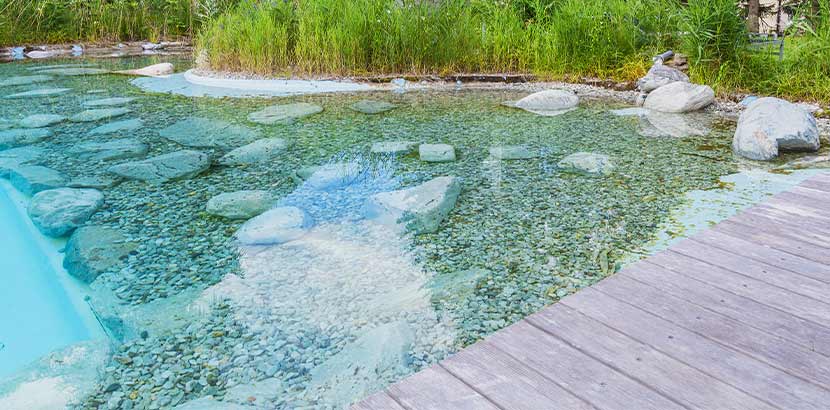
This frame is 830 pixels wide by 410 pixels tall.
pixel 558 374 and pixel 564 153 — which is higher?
pixel 564 153

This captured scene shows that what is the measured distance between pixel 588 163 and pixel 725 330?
1958mm

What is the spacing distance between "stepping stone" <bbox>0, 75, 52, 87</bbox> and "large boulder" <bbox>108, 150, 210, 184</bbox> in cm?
387

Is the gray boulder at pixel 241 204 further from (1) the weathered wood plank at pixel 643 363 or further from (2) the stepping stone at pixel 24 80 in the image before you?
(2) the stepping stone at pixel 24 80

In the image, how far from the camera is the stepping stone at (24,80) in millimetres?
6328

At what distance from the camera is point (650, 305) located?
156 cm

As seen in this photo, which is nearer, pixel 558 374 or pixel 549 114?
pixel 558 374

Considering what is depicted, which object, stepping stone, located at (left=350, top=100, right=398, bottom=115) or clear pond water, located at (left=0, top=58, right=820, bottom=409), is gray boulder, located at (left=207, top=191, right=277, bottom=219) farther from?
stepping stone, located at (left=350, top=100, right=398, bottom=115)

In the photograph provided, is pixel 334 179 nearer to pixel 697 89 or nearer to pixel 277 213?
pixel 277 213

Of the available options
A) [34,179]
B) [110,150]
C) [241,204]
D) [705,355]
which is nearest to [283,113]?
[110,150]

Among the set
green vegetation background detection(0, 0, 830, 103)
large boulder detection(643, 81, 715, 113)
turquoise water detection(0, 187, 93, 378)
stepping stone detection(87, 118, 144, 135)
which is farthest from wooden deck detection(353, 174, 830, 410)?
green vegetation background detection(0, 0, 830, 103)

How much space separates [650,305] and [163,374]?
126cm

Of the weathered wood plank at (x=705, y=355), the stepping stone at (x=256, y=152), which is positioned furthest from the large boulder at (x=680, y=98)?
the weathered wood plank at (x=705, y=355)

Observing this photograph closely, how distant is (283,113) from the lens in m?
4.70

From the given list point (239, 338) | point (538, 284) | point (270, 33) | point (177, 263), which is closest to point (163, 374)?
point (239, 338)
